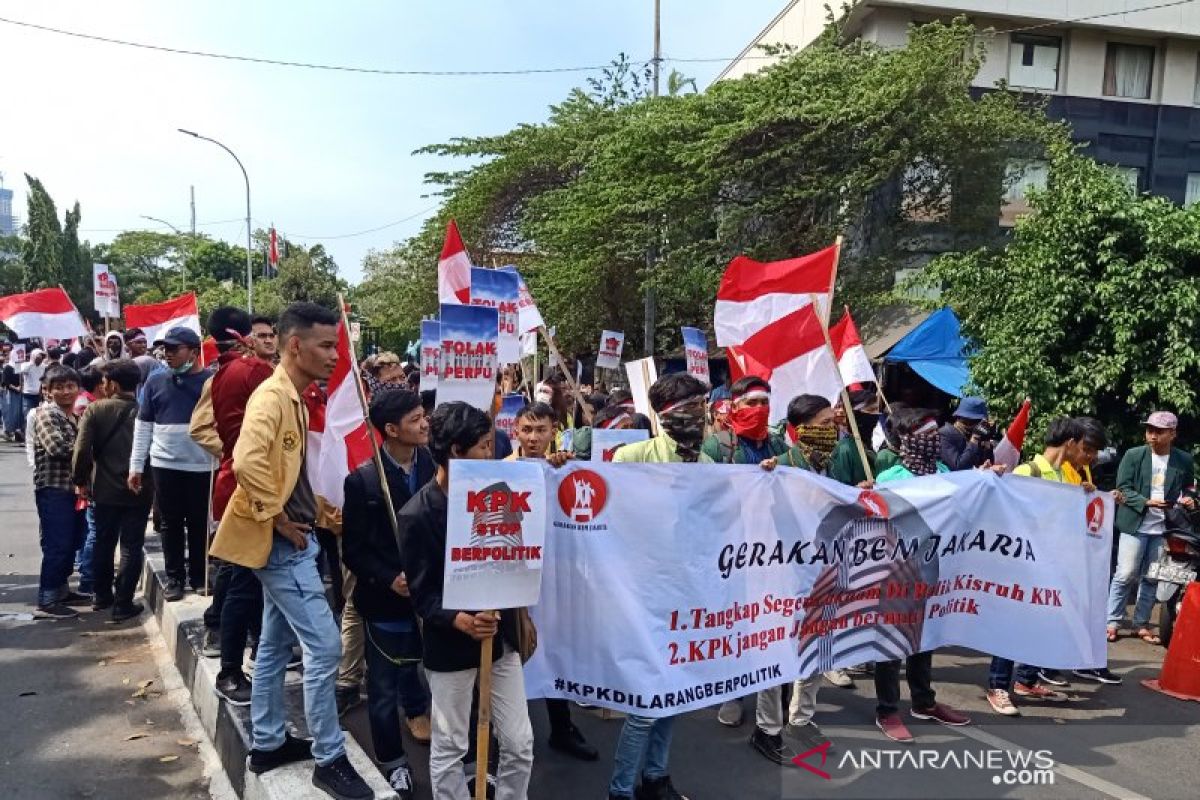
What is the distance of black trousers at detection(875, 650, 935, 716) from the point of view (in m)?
4.82

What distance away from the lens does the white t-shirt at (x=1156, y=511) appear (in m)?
6.73

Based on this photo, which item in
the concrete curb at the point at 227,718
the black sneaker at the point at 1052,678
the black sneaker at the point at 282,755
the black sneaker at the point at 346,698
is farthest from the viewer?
the black sneaker at the point at 1052,678

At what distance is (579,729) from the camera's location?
4.88 m

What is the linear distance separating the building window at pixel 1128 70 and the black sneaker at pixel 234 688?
28.8 m

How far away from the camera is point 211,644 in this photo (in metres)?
5.05

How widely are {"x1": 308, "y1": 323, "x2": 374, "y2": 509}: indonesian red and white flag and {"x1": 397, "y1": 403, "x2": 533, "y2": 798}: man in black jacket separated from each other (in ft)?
3.19

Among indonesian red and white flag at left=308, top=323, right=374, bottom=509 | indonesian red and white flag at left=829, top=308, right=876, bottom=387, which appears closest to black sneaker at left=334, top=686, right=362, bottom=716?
indonesian red and white flag at left=308, top=323, right=374, bottom=509

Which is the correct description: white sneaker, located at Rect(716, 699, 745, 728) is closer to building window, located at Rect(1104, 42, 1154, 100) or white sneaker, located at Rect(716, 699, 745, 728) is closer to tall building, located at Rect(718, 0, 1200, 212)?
tall building, located at Rect(718, 0, 1200, 212)

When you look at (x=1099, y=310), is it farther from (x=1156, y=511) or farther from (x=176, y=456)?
(x=176, y=456)

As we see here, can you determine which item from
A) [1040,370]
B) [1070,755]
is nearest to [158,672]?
[1070,755]

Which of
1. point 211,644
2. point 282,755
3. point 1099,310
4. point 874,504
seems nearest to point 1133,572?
point 1099,310

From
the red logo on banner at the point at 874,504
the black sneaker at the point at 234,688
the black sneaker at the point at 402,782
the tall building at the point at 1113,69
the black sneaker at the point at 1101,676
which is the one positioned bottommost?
the black sneaker at the point at 1101,676

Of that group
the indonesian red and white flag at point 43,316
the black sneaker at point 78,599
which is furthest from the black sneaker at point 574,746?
the indonesian red and white flag at point 43,316

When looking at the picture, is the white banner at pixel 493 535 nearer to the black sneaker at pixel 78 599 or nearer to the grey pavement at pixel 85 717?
the grey pavement at pixel 85 717
